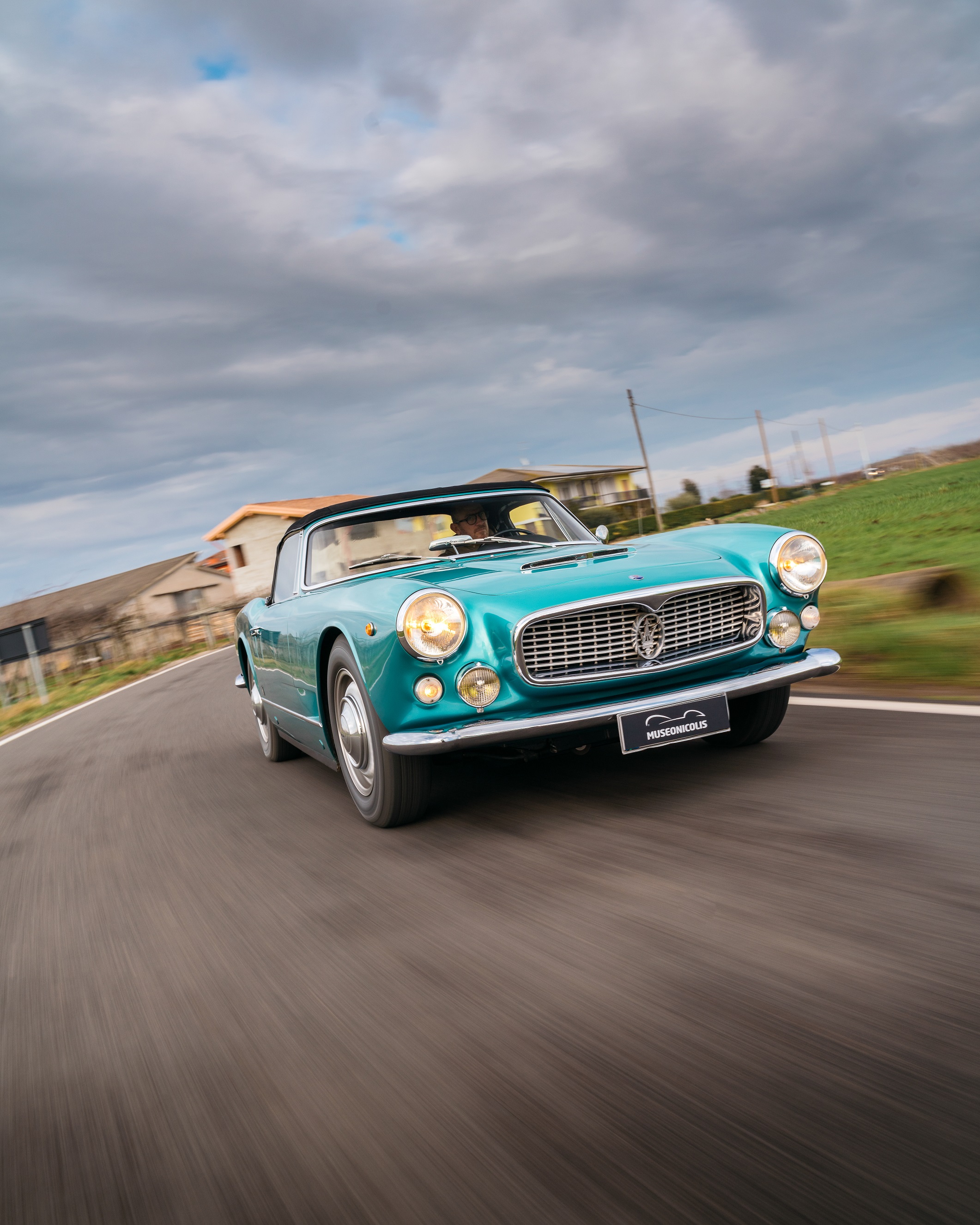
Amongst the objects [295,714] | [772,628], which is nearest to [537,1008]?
[772,628]

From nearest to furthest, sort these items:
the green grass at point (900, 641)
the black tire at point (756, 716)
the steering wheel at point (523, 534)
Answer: the black tire at point (756, 716)
the steering wheel at point (523, 534)
the green grass at point (900, 641)

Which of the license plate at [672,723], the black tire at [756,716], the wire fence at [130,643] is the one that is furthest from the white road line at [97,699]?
the license plate at [672,723]

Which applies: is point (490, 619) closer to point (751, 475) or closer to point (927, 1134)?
point (927, 1134)

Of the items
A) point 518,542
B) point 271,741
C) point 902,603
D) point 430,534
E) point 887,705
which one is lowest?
point 887,705

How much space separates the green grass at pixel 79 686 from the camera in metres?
15.8

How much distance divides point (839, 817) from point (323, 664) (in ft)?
7.58

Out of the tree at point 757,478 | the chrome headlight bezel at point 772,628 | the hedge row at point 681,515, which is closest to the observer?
the chrome headlight bezel at point 772,628

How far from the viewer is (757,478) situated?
74.8m

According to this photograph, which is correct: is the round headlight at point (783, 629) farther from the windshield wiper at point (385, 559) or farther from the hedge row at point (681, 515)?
the hedge row at point (681, 515)

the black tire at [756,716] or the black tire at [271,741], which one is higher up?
the black tire at [271,741]

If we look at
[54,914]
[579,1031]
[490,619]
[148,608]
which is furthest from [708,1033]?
[148,608]

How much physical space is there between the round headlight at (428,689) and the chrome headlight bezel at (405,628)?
0.22ft

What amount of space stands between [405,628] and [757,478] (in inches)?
2949

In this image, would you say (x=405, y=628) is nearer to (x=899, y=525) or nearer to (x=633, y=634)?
(x=633, y=634)
